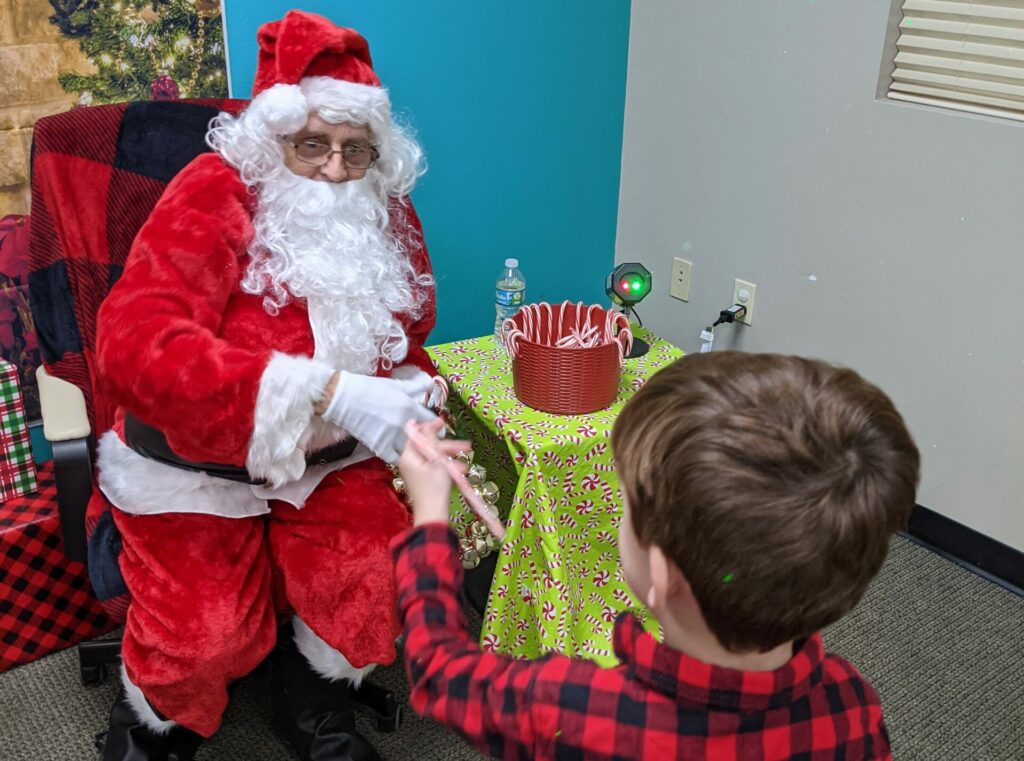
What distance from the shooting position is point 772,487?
0.75 metres

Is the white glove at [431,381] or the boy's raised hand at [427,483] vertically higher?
the boy's raised hand at [427,483]

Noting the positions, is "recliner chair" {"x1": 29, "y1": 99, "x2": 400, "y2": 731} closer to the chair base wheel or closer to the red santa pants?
the red santa pants

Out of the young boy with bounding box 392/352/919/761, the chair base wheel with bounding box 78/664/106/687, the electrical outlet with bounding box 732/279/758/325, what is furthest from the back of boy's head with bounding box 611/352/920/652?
the electrical outlet with bounding box 732/279/758/325

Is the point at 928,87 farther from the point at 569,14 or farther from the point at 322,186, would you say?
Answer: the point at 322,186

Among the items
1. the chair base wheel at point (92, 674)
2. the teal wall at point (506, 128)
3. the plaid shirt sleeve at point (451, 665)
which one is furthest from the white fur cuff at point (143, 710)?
the teal wall at point (506, 128)

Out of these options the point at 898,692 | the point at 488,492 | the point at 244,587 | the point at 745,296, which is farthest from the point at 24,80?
the point at 898,692

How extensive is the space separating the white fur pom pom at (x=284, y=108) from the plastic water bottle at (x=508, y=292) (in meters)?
0.77

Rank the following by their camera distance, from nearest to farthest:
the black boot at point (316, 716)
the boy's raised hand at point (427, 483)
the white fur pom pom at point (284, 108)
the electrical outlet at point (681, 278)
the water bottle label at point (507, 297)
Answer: the boy's raised hand at point (427, 483), the white fur pom pom at point (284, 108), the black boot at point (316, 716), the water bottle label at point (507, 297), the electrical outlet at point (681, 278)

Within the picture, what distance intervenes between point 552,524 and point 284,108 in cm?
88

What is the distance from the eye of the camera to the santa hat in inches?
61.4

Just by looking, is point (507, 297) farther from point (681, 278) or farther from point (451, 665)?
point (451, 665)

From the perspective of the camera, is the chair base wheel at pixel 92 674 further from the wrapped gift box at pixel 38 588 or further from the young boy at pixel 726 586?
the young boy at pixel 726 586

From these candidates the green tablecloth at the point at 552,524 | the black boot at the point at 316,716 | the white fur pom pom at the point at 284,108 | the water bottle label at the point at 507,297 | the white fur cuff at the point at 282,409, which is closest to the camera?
the white fur cuff at the point at 282,409

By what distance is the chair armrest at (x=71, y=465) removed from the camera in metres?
1.56
